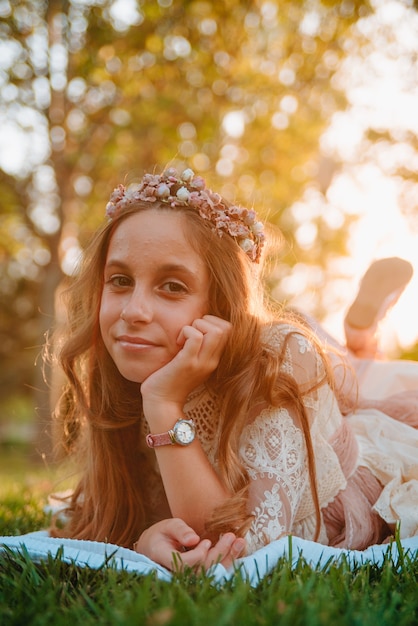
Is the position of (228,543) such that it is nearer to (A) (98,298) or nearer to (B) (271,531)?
(B) (271,531)

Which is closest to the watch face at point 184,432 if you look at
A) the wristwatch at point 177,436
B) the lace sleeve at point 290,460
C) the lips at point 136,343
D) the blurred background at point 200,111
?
the wristwatch at point 177,436

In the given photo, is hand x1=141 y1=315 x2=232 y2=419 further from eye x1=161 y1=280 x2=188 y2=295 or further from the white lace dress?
the white lace dress

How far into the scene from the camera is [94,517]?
296 cm

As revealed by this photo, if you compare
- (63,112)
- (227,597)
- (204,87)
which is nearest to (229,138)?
(204,87)

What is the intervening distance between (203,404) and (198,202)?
2.92ft

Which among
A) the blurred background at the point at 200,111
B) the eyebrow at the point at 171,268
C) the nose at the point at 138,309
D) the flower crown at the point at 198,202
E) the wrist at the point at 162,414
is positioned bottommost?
the wrist at the point at 162,414

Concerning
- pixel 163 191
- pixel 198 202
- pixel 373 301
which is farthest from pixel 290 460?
pixel 373 301

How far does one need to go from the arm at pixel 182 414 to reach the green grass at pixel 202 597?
43cm

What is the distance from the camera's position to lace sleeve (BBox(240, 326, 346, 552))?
2.41 meters

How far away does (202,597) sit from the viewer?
1.65 meters

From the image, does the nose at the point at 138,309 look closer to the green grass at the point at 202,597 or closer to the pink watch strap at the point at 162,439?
the pink watch strap at the point at 162,439

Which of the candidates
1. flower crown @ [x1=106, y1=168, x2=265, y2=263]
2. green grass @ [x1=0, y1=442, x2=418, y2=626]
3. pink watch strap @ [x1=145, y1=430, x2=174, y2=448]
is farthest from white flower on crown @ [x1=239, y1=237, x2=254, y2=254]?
green grass @ [x1=0, y1=442, x2=418, y2=626]

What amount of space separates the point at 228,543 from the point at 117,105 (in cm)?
925

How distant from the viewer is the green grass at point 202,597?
145cm
